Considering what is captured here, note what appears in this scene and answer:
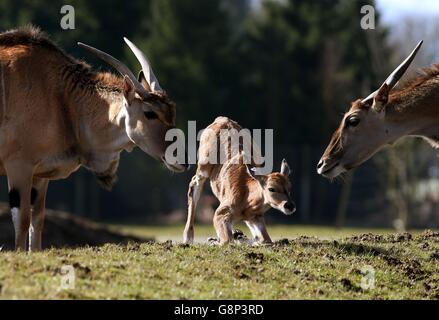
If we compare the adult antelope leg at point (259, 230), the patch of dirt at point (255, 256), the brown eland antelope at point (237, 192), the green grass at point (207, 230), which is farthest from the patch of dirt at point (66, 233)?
the patch of dirt at point (255, 256)

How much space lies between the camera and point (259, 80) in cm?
4253

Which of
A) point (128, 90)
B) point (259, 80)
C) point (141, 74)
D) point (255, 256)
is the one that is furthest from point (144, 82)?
point (259, 80)

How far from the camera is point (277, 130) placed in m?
40.7

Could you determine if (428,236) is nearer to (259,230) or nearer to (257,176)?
(259,230)

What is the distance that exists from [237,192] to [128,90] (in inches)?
91.3

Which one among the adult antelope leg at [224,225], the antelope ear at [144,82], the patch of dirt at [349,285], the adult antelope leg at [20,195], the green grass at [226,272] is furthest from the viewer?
the adult antelope leg at [224,225]

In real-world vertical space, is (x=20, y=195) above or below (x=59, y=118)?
below

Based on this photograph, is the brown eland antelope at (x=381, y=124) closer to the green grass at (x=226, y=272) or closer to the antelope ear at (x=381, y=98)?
the antelope ear at (x=381, y=98)

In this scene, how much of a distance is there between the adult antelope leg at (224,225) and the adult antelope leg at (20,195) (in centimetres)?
249

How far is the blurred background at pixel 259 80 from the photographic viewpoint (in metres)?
38.1

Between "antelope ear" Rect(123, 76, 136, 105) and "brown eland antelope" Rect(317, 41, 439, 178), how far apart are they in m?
2.38

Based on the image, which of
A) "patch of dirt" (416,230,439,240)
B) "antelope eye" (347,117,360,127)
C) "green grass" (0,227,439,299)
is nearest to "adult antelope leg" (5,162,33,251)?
"green grass" (0,227,439,299)

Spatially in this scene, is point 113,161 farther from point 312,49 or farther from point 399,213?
point 312,49

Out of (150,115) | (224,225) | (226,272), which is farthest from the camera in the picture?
(224,225)
